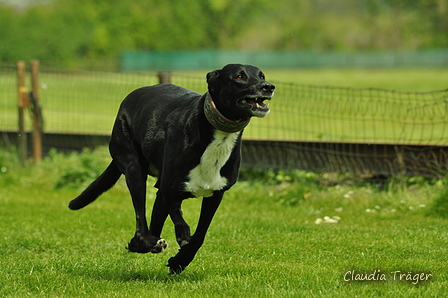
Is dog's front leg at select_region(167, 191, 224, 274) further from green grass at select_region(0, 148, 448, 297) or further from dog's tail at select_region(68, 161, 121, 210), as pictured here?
dog's tail at select_region(68, 161, 121, 210)

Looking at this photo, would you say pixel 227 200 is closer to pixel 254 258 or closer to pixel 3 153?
pixel 254 258

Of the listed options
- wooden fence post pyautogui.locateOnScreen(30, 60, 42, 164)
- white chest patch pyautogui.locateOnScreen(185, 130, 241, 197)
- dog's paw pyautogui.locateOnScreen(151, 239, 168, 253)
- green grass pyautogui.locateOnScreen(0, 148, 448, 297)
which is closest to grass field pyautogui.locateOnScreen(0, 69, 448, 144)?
wooden fence post pyautogui.locateOnScreen(30, 60, 42, 164)

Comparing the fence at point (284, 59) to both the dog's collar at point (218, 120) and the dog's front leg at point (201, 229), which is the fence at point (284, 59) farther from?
the dog's collar at point (218, 120)

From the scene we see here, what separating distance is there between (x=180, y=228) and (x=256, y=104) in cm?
135

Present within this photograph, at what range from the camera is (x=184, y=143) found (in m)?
4.69

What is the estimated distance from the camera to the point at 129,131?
542 centimetres

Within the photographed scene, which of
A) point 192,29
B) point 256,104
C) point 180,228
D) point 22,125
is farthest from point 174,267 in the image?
point 192,29

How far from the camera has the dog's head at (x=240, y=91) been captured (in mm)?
4328

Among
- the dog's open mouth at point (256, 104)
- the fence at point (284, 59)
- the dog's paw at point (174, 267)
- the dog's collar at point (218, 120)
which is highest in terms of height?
the dog's open mouth at point (256, 104)

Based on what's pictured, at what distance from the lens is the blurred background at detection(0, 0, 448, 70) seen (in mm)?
58125

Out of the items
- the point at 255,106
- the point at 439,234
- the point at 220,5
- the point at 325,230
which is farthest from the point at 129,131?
the point at 220,5

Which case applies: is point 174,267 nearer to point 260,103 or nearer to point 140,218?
point 140,218

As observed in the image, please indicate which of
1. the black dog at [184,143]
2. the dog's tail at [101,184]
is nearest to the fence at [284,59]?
the dog's tail at [101,184]

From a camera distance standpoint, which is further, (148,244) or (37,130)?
(37,130)
